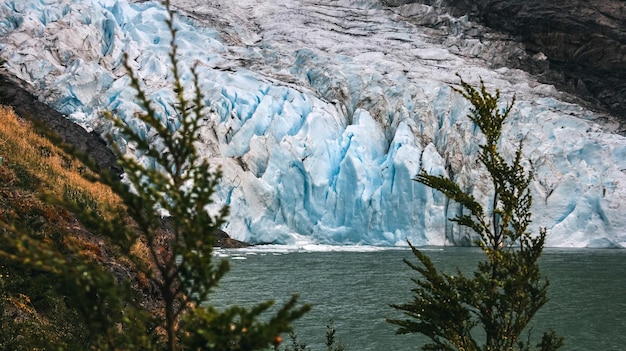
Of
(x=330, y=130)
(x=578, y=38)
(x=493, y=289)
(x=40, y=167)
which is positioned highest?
(x=578, y=38)

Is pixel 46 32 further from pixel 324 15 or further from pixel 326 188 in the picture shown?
pixel 324 15

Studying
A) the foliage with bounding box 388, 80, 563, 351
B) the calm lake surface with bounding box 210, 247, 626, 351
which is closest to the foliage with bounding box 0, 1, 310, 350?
the foliage with bounding box 388, 80, 563, 351

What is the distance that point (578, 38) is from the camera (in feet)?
186

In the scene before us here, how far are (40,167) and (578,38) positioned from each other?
6146 cm

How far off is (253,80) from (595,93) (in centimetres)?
4002

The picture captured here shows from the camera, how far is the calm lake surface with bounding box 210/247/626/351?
512 inches

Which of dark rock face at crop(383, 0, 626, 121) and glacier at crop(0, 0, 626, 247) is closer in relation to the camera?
glacier at crop(0, 0, 626, 247)

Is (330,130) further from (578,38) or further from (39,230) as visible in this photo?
(578,38)

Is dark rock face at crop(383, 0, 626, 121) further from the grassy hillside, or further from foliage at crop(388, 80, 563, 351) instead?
foliage at crop(388, 80, 563, 351)

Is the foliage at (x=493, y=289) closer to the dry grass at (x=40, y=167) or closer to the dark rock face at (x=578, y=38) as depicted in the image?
the dry grass at (x=40, y=167)

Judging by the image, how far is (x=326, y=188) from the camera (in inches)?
1320

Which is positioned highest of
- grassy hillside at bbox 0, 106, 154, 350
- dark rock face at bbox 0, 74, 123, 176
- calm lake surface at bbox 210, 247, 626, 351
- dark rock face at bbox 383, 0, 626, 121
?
dark rock face at bbox 383, 0, 626, 121

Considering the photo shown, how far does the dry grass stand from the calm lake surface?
483 cm

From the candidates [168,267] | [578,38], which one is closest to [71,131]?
[168,267]
